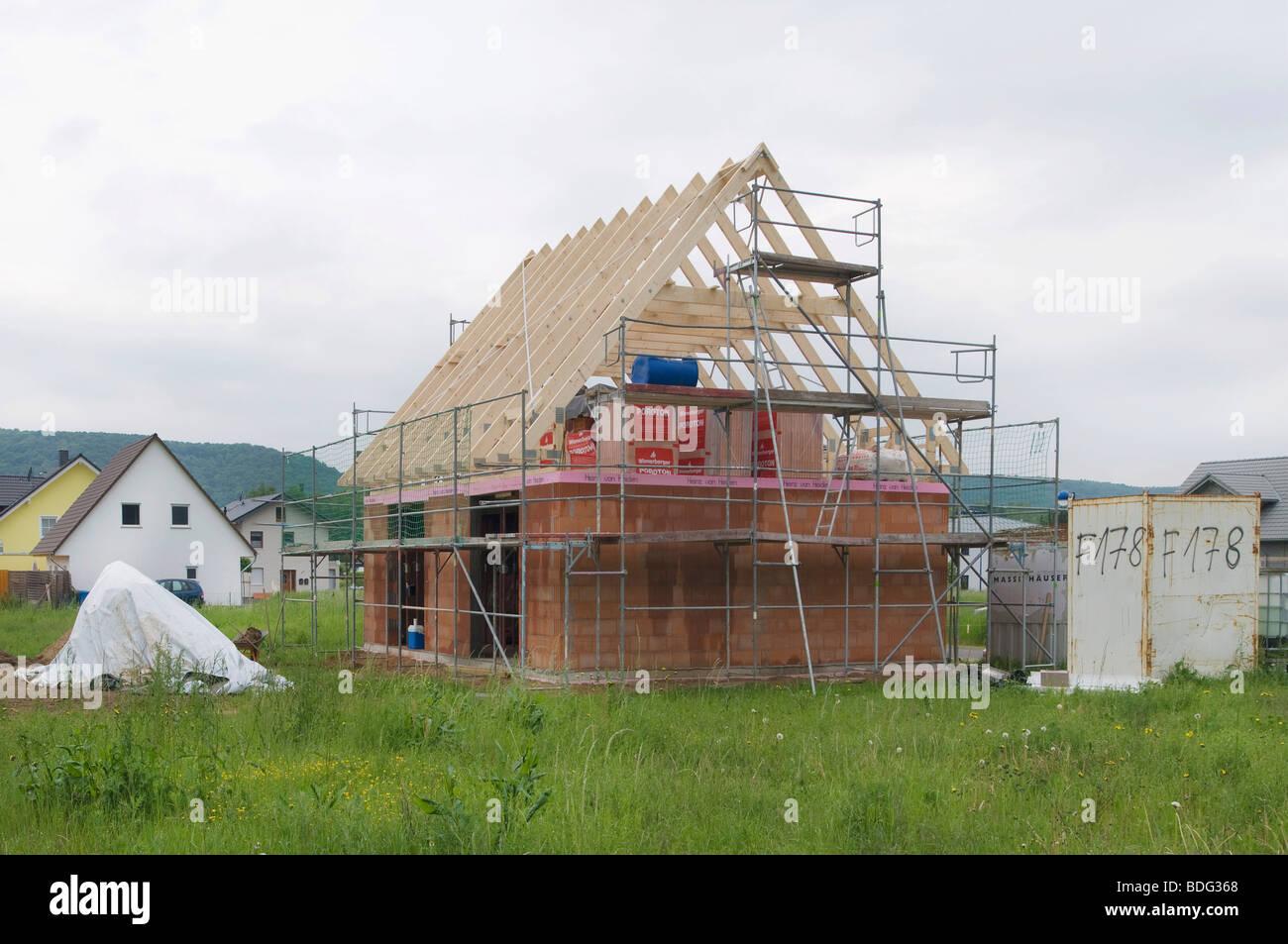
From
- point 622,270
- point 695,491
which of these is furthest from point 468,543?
point 622,270

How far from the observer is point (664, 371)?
14578 mm

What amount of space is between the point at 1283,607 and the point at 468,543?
11951 millimetres

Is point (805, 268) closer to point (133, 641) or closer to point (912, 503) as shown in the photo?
point (912, 503)

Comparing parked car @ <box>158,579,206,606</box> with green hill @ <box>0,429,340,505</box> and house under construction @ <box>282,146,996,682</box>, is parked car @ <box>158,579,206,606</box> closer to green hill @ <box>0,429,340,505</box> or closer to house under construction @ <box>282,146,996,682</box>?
house under construction @ <box>282,146,996,682</box>

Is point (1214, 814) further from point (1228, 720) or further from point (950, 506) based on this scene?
point (950, 506)

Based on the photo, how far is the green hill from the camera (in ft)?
276

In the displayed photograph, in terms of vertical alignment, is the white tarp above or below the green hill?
below

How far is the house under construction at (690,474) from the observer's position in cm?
1411

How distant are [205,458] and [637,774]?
304 feet

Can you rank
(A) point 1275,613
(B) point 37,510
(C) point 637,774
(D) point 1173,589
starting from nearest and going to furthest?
(C) point 637,774, (D) point 1173,589, (A) point 1275,613, (B) point 37,510

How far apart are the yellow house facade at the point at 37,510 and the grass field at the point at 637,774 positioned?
101 feet

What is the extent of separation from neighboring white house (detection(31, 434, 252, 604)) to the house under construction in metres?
21.8

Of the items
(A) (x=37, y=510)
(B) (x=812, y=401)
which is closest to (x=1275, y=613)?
(B) (x=812, y=401)
